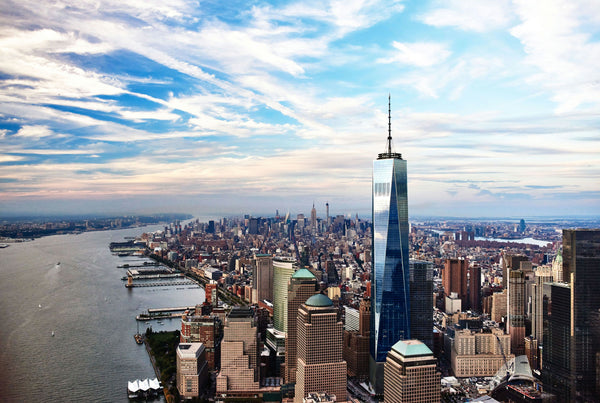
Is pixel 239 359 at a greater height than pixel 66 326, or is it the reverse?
pixel 66 326

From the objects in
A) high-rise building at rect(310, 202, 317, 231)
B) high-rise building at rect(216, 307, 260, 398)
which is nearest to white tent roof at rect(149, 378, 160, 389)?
high-rise building at rect(216, 307, 260, 398)

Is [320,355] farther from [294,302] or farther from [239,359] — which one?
[294,302]

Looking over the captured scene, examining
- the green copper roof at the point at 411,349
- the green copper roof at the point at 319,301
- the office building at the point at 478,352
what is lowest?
the office building at the point at 478,352

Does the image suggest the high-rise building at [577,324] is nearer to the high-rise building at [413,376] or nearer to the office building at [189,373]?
the high-rise building at [413,376]

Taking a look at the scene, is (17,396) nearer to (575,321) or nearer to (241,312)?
(241,312)

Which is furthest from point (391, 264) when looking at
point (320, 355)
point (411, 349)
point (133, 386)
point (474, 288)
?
point (474, 288)

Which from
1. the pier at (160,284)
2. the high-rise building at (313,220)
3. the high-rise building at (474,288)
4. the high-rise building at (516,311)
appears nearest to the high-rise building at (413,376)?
the high-rise building at (516,311)
